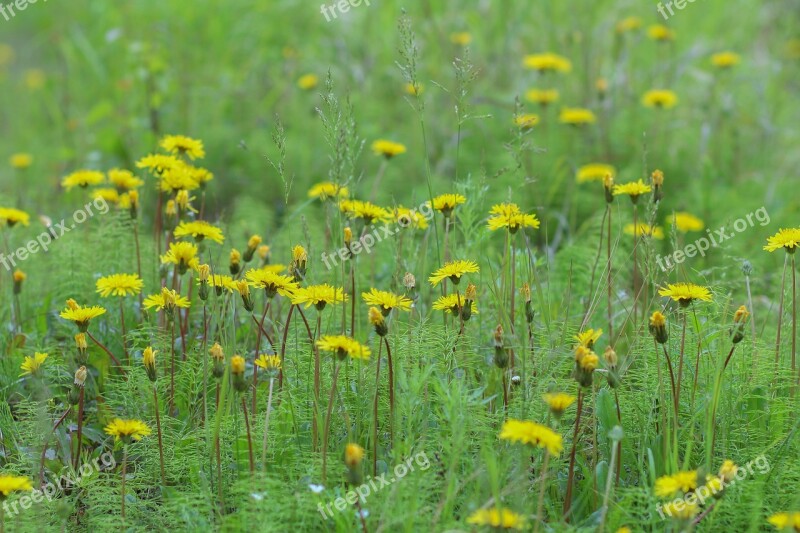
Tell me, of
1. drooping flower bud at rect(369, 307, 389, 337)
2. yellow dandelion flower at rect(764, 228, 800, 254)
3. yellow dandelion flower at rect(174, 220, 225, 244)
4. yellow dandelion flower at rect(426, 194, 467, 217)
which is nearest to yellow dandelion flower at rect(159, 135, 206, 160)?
yellow dandelion flower at rect(174, 220, 225, 244)

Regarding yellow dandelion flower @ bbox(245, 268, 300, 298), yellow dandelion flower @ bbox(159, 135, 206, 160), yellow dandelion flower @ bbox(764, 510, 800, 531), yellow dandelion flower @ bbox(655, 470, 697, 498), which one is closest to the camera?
yellow dandelion flower @ bbox(764, 510, 800, 531)

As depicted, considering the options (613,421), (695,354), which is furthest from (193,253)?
(695,354)

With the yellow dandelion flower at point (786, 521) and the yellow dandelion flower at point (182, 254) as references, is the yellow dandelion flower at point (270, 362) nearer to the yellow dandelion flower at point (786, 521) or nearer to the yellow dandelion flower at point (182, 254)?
the yellow dandelion flower at point (182, 254)

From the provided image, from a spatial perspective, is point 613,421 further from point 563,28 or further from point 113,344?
point 563,28

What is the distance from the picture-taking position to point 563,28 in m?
4.86

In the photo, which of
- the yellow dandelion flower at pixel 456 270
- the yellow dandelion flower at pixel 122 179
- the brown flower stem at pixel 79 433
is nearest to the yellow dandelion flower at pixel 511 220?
the yellow dandelion flower at pixel 456 270

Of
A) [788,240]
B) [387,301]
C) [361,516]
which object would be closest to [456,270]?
[387,301]

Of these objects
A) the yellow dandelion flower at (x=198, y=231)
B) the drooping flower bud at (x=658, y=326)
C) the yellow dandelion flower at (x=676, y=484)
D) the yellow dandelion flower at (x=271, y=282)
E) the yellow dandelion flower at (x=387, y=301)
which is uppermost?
the yellow dandelion flower at (x=198, y=231)

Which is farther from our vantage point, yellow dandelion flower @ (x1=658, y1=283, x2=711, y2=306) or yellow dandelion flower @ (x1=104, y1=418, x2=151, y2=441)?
yellow dandelion flower @ (x1=658, y1=283, x2=711, y2=306)

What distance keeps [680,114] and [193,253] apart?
3.51 meters

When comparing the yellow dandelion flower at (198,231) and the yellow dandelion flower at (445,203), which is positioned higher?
the yellow dandelion flower at (445,203)

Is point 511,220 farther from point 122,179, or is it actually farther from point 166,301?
point 122,179

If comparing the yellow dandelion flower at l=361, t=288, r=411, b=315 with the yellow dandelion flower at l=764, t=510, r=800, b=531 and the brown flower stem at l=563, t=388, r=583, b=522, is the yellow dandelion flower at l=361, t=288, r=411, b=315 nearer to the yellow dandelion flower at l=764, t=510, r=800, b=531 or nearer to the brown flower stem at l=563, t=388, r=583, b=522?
the brown flower stem at l=563, t=388, r=583, b=522

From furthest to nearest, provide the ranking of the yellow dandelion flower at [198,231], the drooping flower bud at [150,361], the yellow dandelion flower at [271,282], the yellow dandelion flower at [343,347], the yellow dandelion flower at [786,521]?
the yellow dandelion flower at [198,231]
the yellow dandelion flower at [271,282]
the drooping flower bud at [150,361]
the yellow dandelion flower at [343,347]
the yellow dandelion flower at [786,521]
